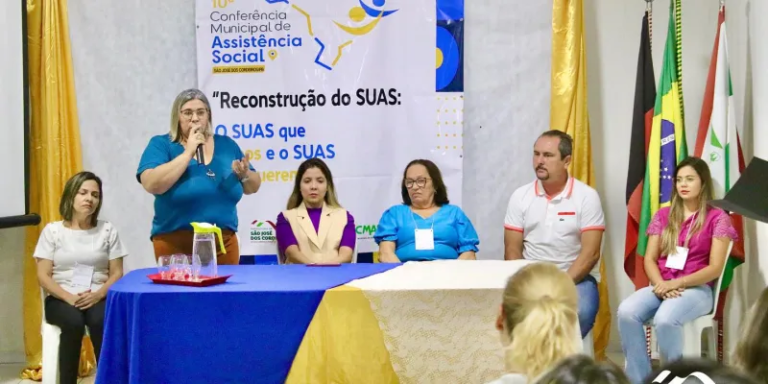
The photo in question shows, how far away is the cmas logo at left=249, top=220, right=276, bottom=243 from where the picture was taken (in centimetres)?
448

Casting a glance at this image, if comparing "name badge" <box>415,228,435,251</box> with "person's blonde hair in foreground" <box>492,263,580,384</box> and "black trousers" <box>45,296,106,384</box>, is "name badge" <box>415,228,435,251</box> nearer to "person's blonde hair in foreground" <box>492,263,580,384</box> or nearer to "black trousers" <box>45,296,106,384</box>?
"black trousers" <box>45,296,106,384</box>

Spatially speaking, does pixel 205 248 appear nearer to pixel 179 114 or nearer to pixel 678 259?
pixel 179 114

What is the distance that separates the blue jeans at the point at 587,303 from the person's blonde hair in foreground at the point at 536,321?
1.89 m

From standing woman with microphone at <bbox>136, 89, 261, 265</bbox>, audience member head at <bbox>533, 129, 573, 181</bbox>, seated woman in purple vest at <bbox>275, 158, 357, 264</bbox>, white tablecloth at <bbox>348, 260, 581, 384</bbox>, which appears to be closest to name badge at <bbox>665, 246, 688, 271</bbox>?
audience member head at <bbox>533, 129, 573, 181</bbox>

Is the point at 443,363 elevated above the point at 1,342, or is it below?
above

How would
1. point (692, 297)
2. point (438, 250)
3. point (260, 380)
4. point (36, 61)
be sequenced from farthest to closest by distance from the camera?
point (36, 61), point (438, 250), point (692, 297), point (260, 380)

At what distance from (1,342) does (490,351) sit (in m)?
3.22

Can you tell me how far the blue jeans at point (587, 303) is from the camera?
370cm

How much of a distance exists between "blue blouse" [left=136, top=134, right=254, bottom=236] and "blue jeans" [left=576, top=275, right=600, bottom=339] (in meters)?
1.75

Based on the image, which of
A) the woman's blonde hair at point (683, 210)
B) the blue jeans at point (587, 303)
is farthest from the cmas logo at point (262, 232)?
the woman's blonde hair at point (683, 210)

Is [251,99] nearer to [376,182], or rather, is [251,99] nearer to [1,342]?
[376,182]

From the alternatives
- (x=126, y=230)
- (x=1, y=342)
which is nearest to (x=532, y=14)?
(x=126, y=230)

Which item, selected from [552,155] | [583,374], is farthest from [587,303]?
[583,374]

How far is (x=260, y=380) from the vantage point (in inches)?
105
